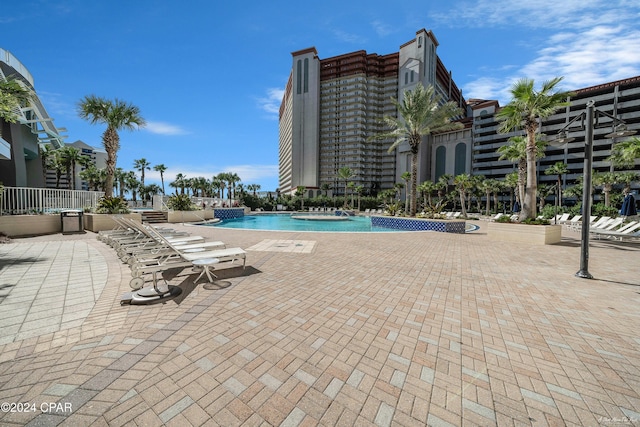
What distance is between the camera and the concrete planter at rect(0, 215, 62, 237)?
36.6ft

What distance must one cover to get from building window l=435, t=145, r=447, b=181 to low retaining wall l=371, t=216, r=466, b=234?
72.7 m

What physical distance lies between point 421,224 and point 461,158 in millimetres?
74910

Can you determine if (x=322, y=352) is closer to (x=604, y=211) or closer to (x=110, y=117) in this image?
(x=110, y=117)

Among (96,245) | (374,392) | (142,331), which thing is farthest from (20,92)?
(374,392)

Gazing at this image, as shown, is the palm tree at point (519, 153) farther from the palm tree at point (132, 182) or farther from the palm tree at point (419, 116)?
the palm tree at point (132, 182)

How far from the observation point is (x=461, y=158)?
8012 cm

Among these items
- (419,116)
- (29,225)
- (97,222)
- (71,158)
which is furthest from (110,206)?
(71,158)

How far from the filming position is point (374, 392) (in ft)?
7.48

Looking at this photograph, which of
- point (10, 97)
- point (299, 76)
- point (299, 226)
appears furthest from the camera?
point (299, 76)

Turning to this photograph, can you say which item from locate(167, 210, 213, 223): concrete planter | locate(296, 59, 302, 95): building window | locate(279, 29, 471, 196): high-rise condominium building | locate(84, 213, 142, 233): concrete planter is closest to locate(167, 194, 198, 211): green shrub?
locate(167, 210, 213, 223): concrete planter

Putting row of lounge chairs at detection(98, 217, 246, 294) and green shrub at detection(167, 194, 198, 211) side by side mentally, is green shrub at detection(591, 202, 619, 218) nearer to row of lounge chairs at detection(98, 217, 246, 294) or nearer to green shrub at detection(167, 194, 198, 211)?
row of lounge chairs at detection(98, 217, 246, 294)

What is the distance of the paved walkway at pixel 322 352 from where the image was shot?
2.05 m

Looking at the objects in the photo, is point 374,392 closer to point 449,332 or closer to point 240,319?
point 449,332

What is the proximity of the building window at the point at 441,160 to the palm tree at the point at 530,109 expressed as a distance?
3037 inches
